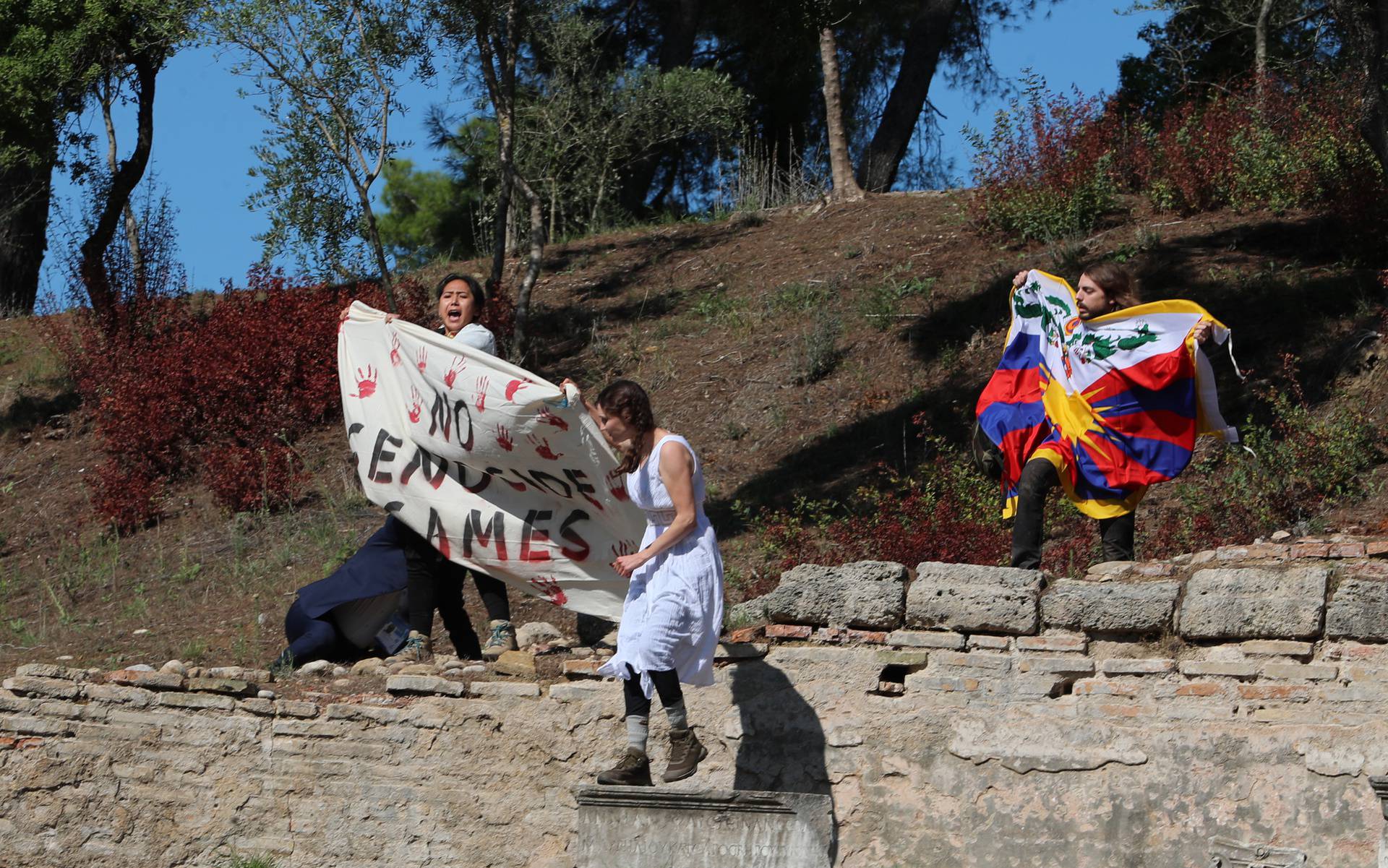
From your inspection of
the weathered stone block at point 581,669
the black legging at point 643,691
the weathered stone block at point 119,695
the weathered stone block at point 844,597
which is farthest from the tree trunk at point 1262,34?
the weathered stone block at point 119,695

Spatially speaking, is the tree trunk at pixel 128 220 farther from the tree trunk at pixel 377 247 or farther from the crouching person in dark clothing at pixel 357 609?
the crouching person in dark clothing at pixel 357 609

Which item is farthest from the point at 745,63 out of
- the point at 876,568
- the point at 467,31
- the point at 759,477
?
the point at 876,568

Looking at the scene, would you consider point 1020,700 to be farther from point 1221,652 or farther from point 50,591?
point 50,591

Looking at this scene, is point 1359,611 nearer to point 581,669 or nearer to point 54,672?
point 581,669

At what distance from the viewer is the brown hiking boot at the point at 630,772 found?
5.49 metres

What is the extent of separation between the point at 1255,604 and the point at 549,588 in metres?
3.06

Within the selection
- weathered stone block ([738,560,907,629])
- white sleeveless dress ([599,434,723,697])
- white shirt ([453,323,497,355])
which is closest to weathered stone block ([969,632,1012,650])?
weathered stone block ([738,560,907,629])

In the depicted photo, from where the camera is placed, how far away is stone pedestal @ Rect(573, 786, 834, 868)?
5289 mm

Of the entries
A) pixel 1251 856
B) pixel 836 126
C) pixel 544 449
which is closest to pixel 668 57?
pixel 836 126

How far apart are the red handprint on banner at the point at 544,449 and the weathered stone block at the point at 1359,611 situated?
3196 mm

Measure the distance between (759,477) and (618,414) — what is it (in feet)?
16.8

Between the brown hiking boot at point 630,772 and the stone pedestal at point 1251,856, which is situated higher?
the brown hiking boot at point 630,772

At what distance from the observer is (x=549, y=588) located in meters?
7.08

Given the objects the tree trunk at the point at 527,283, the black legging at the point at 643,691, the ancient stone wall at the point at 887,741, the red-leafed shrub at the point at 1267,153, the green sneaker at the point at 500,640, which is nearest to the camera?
the ancient stone wall at the point at 887,741
